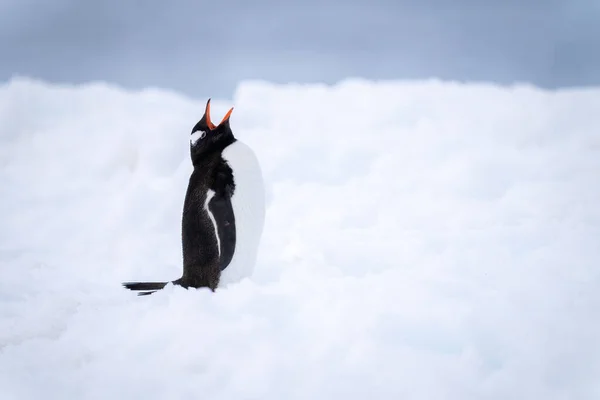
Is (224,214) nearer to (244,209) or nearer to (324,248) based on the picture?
(244,209)

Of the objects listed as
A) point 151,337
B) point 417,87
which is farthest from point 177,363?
point 417,87

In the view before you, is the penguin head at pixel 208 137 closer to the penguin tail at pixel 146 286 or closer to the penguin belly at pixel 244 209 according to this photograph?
the penguin belly at pixel 244 209

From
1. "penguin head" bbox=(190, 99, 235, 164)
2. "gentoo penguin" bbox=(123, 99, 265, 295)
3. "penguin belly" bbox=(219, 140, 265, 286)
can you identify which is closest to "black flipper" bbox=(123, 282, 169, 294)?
"gentoo penguin" bbox=(123, 99, 265, 295)

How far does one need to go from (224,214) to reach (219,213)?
15 mm

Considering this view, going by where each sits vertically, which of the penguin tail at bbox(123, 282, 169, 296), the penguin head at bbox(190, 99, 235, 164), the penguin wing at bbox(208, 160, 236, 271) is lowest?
the penguin tail at bbox(123, 282, 169, 296)

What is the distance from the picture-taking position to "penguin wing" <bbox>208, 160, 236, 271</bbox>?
5.95 feet

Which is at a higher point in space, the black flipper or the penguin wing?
the penguin wing

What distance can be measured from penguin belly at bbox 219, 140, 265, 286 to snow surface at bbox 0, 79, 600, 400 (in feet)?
0.32

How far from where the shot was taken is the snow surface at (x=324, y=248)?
1.37 m

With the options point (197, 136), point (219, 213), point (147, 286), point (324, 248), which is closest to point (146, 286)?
point (147, 286)

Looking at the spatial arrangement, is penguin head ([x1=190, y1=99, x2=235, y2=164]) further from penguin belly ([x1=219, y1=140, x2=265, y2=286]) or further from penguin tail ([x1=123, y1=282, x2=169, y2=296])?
penguin tail ([x1=123, y1=282, x2=169, y2=296])

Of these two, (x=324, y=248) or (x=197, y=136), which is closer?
(x=197, y=136)

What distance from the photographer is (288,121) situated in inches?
135

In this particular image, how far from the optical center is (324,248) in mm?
2158
